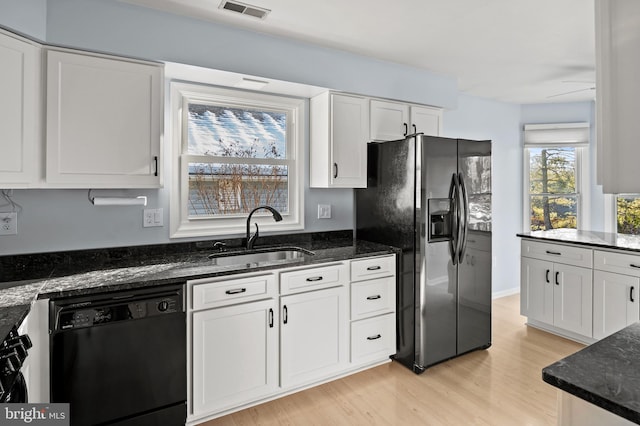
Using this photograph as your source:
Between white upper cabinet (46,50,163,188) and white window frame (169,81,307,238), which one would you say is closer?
white upper cabinet (46,50,163,188)

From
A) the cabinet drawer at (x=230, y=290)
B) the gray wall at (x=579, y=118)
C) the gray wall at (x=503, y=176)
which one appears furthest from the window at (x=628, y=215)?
the cabinet drawer at (x=230, y=290)

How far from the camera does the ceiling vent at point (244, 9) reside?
2285 millimetres

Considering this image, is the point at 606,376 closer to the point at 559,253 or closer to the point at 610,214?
the point at 559,253

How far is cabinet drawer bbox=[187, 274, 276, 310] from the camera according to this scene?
211 centimetres

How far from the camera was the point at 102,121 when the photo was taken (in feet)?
7.13

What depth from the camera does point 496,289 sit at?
15.8 ft

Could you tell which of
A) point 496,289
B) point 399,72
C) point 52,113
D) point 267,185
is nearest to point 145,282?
point 52,113

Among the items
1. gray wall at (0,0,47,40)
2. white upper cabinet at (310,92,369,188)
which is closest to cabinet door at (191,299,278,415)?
white upper cabinet at (310,92,369,188)

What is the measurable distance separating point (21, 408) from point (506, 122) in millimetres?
5413

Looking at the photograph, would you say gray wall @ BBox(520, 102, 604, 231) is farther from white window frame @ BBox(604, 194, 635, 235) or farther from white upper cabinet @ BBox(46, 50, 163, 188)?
white upper cabinet @ BBox(46, 50, 163, 188)

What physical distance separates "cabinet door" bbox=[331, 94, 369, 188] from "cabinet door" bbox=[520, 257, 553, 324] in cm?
194

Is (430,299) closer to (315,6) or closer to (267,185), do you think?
(267,185)

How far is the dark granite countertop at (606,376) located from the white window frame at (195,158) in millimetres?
2334

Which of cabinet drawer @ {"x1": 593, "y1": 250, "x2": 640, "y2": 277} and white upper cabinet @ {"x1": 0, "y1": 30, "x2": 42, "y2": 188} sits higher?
white upper cabinet @ {"x1": 0, "y1": 30, "x2": 42, "y2": 188}
